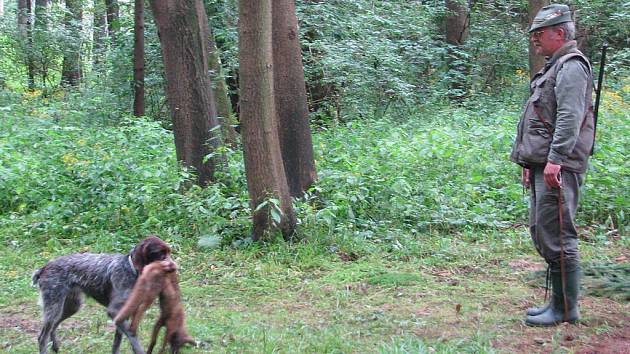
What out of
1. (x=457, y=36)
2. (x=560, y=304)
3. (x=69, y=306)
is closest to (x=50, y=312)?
(x=69, y=306)

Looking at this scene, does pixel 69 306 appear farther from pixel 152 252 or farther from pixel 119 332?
pixel 152 252

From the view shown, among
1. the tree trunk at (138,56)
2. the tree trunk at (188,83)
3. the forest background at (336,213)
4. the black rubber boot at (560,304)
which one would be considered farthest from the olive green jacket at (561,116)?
the tree trunk at (138,56)

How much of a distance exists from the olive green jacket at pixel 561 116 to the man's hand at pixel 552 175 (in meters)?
0.04

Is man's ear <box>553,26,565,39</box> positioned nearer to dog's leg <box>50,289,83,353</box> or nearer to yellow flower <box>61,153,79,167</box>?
dog's leg <box>50,289,83,353</box>

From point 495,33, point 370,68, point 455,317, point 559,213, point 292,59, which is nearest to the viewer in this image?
point 559,213

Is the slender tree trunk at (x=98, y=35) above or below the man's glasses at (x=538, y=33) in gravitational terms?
above

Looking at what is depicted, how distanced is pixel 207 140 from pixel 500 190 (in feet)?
14.3

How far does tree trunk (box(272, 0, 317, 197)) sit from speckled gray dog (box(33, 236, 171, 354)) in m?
4.39

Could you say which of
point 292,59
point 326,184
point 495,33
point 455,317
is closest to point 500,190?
point 326,184

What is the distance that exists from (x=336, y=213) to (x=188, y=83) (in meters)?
3.03

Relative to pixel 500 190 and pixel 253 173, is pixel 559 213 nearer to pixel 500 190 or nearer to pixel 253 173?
pixel 253 173

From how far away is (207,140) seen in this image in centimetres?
989

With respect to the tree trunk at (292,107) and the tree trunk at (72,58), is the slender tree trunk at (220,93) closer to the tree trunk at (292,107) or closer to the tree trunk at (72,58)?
the tree trunk at (292,107)

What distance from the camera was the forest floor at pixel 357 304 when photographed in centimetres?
514
